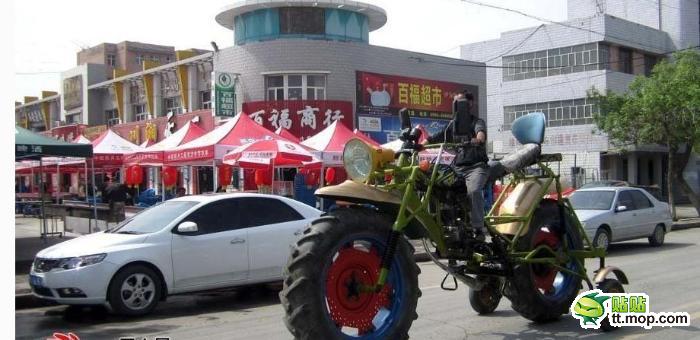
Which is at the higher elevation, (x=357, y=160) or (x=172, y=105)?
(x=172, y=105)

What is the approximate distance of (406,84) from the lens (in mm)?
29844

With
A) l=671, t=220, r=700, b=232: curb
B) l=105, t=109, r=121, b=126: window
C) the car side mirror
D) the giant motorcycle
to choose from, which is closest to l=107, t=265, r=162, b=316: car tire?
the car side mirror

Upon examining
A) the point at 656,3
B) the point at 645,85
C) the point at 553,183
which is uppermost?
the point at 656,3

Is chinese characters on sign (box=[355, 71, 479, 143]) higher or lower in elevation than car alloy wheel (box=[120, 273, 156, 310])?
higher

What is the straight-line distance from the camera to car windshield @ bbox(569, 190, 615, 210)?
51.3 ft

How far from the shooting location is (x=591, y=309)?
6.53 meters

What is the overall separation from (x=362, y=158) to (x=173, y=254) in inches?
175

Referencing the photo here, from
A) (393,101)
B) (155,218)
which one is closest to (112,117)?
(393,101)

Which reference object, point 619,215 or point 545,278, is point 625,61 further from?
point 545,278

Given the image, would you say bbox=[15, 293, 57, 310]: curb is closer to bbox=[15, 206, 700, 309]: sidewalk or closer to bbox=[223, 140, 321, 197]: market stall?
bbox=[15, 206, 700, 309]: sidewalk

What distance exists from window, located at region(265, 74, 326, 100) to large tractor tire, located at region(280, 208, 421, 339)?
74.8 feet

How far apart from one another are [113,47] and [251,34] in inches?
1825

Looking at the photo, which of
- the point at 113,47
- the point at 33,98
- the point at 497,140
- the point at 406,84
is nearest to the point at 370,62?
the point at 406,84

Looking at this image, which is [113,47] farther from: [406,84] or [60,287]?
[60,287]
